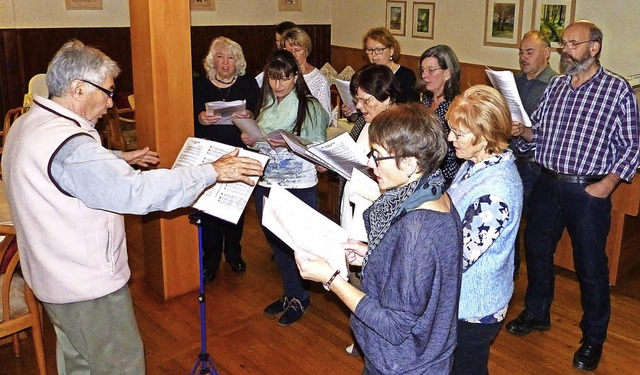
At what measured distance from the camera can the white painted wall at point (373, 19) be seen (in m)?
6.16

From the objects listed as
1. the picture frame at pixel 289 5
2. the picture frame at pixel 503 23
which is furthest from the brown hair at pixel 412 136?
the picture frame at pixel 289 5

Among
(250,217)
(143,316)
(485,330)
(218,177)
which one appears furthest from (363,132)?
(250,217)

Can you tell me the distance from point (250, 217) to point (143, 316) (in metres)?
2.01

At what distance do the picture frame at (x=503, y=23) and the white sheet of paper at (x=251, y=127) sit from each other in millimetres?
4661

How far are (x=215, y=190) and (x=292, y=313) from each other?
1248mm

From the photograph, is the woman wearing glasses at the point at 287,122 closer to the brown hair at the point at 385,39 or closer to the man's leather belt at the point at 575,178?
the brown hair at the point at 385,39

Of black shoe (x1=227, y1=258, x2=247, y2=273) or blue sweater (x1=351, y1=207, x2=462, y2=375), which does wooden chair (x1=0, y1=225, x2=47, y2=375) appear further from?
blue sweater (x1=351, y1=207, x2=462, y2=375)

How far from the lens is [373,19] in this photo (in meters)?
9.23

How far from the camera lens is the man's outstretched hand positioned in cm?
243

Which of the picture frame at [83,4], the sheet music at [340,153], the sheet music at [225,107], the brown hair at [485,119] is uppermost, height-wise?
the picture frame at [83,4]

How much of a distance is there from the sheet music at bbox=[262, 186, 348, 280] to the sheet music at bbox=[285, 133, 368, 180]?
26.4 inches

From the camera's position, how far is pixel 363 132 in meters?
3.22

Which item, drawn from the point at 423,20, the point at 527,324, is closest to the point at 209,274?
the point at 527,324

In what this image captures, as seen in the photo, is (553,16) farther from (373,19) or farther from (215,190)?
(215,190)
